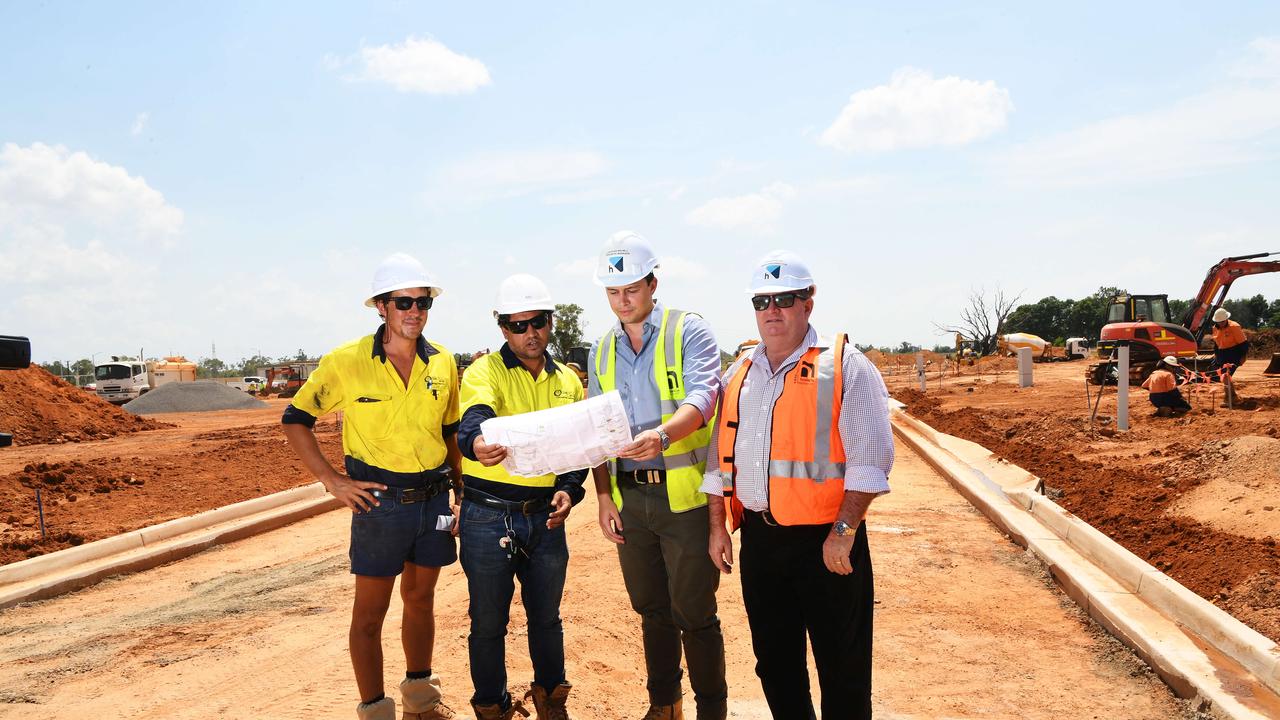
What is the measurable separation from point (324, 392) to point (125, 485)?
440 inches

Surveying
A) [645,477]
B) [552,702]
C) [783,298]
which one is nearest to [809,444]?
[783,298]

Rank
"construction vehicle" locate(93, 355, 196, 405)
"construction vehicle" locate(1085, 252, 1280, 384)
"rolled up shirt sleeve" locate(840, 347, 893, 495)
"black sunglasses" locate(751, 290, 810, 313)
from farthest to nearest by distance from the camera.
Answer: "construction vehicle" locate(93, 355, 196, 405) → "construction vehicle" locate(1085, 252, 1280, 384) → "black sunglasses" locate(751, 290, 810, 313) → "rolled up shirt sleeve" locate(840, 347, 893, 495)

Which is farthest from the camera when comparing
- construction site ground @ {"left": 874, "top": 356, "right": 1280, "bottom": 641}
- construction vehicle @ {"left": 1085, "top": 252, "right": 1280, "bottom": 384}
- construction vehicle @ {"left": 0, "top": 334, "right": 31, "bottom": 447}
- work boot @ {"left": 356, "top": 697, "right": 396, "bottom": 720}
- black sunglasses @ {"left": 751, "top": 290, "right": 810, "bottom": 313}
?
construction vehicle @ {"left": 1085, "top": 252, "right": 1280, "bottom": 384}

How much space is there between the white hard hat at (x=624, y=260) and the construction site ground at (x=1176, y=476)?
4.25m

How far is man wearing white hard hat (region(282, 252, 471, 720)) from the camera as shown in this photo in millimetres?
3969

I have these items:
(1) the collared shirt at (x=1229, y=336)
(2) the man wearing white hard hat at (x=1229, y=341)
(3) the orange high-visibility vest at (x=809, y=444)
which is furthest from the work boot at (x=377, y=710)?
(1) the collared shirt at (x=1229, y=336)

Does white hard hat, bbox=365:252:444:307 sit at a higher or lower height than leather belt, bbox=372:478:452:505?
higher

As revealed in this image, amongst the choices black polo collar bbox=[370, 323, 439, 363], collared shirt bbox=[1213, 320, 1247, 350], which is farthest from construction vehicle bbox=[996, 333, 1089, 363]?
black polo collar bbox=[370, 323, 439, 363]

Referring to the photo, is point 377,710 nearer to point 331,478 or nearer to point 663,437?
point 331,478

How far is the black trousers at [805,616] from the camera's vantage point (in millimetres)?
3264

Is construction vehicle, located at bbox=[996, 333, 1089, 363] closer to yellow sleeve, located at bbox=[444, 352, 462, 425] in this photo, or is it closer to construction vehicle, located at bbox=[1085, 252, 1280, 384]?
construction vehicle, located at bbox=[1085, 252, 1280, 384]

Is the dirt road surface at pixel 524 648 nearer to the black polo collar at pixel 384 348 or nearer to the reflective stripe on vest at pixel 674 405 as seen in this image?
the reflective stripe on vest at pixel 674 405

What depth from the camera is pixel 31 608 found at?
7297 millimetres

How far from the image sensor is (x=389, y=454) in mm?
4004
